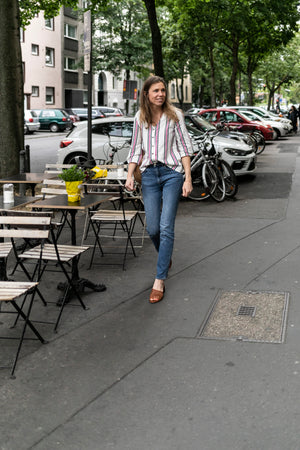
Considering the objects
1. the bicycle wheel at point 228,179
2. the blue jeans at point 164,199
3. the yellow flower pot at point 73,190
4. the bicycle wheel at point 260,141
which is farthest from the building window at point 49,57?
the blue jeans at point 164,199

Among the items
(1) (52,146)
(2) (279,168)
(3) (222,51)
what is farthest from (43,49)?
(2) (279,168)

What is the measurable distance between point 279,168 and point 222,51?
24662 millimetres

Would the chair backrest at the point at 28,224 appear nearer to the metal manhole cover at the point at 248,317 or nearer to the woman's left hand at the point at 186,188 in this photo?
the woman's left hand at the point at 186,188

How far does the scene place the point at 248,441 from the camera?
130 inches

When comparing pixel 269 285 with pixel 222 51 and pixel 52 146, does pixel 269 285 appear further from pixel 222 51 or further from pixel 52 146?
pixel 222 51

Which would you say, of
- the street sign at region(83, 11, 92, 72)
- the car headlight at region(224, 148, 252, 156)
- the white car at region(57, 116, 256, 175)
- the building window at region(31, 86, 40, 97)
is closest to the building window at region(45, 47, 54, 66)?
the building window at region(31, 86, 40, 97)

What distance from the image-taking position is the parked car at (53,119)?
134ft

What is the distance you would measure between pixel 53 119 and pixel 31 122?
91.9 inches

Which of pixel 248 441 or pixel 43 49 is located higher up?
pixel 43 49

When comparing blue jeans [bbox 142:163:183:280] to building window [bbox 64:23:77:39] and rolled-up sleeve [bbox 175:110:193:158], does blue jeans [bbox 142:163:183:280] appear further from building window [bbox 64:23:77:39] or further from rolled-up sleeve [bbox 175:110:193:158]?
Result: building window [bbox 64:23:77:39]

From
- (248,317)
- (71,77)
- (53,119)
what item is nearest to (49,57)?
(71,77)

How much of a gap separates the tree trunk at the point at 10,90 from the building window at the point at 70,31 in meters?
45.8

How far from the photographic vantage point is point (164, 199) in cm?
584

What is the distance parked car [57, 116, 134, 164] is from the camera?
48.0 feet
